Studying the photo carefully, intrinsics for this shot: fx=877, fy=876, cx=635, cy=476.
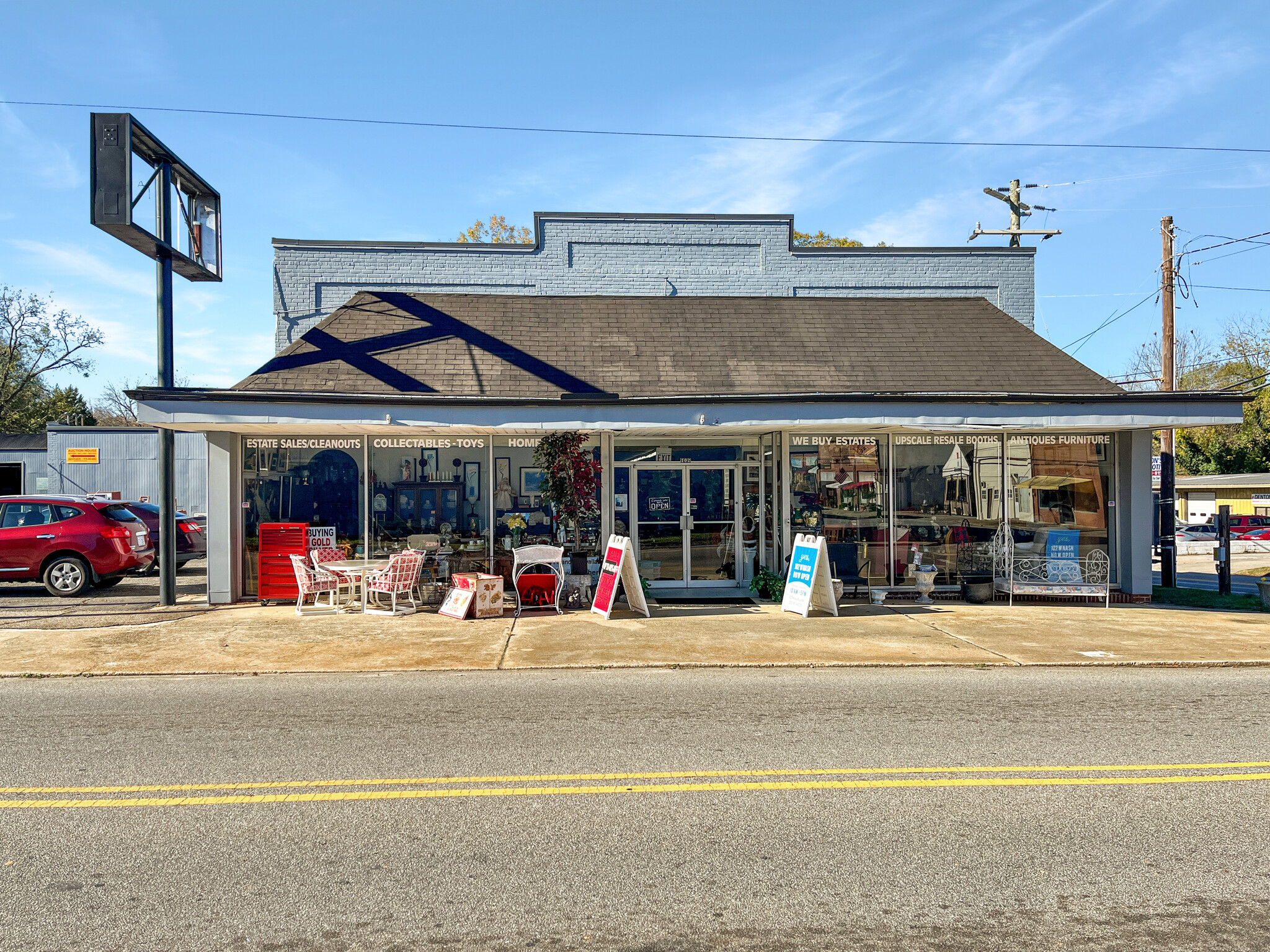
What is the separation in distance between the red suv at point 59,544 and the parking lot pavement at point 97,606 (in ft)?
1.14

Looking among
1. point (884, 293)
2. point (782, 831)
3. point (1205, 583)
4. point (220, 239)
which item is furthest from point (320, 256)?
point (1205, 583)

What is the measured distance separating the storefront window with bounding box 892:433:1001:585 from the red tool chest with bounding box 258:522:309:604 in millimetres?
9687

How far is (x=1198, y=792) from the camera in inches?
207

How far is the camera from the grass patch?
46.6ft

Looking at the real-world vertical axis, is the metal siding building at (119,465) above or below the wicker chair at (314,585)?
above

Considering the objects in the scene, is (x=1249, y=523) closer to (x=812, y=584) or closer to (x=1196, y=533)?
(x=1196, y=533)

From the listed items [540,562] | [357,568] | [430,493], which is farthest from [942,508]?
[357,568]

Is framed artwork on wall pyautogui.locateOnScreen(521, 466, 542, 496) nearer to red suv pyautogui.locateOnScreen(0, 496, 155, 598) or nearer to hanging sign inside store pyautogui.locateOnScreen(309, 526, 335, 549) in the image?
hanging sign inside store pyautogui.locateOnScreen(309, 526, 335, 549)

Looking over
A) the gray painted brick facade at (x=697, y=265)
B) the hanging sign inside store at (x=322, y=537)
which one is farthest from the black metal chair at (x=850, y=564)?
the hanging sign inside store at (x=322, y=537)

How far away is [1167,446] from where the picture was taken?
18094mm

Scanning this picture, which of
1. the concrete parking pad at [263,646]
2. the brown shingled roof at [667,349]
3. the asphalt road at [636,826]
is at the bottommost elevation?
the asphalt road at [636,826]

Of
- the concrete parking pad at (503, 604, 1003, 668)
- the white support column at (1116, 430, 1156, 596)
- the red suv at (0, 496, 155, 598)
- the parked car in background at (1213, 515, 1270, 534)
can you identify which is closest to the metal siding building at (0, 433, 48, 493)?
the red suv at (0, 496, 155, 598)

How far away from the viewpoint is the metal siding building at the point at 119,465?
1076 inches

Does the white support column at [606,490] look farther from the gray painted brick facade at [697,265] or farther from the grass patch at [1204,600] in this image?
the grass patch at [1204,600]
